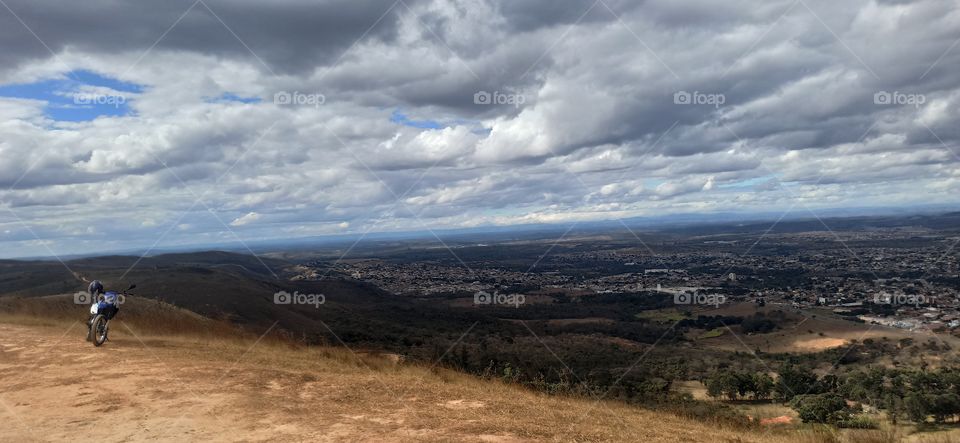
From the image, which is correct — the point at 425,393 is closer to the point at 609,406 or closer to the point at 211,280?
the point at 609,406

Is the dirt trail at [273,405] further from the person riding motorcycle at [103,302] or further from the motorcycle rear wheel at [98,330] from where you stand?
the person riding motorcycle at [103,302]

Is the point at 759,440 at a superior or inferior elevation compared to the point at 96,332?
inferior

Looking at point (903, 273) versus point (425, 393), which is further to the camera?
point (903, 273)

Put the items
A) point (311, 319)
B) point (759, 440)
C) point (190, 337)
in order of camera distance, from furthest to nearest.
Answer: point (311, 319) → point (190, 337) → point (759, 440)

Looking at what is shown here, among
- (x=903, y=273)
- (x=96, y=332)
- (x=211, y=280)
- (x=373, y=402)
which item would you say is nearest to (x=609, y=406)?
(x=373, y=402)

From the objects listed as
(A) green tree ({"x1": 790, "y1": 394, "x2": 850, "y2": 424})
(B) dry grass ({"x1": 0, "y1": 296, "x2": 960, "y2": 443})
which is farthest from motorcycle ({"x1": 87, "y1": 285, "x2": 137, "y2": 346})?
(A) green tree ({"x1": 790, "y1": 394, "x2": 850, "y2": 424})

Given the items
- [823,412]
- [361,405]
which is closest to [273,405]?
[361,405]

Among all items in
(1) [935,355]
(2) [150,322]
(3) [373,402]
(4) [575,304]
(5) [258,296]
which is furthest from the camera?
(4) [575,304]
